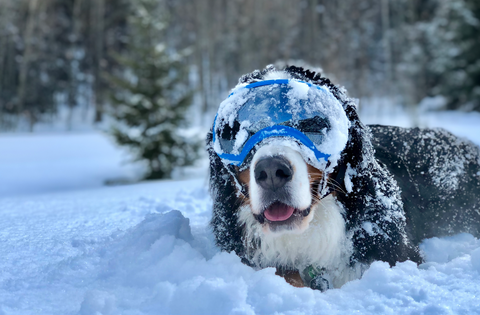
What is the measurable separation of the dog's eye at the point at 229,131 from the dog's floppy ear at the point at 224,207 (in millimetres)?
171

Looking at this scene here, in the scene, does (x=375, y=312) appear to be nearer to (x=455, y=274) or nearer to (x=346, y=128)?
(x=455, y=274)

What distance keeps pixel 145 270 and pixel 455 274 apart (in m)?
1.38

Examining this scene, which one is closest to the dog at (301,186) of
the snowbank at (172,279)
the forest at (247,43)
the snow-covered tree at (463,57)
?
the snowbank at (172,279)

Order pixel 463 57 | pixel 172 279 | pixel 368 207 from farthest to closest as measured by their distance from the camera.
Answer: pixel 463 57 < pixel 368 207 < pixel 172 279

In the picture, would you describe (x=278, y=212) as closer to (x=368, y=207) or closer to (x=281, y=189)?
(x=281, y=189)

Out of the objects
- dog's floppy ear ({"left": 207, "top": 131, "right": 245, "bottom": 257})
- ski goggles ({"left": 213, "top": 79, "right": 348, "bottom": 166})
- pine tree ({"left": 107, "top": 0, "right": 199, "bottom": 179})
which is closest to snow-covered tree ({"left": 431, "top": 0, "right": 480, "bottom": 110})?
pine tree ({"left": 107, "top": 0, "right": 199, "bottom": 179})

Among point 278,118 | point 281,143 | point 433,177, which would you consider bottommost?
point 433,177

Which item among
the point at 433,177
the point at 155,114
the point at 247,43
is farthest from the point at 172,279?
the point at 247,43

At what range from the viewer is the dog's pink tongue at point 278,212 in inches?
71.9

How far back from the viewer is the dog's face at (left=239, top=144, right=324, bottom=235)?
5.60ft

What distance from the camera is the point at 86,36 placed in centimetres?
2547

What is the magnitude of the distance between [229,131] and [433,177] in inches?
61.6

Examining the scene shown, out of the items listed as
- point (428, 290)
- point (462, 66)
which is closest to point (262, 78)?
point (428, 290)

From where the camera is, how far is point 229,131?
2041 mm
